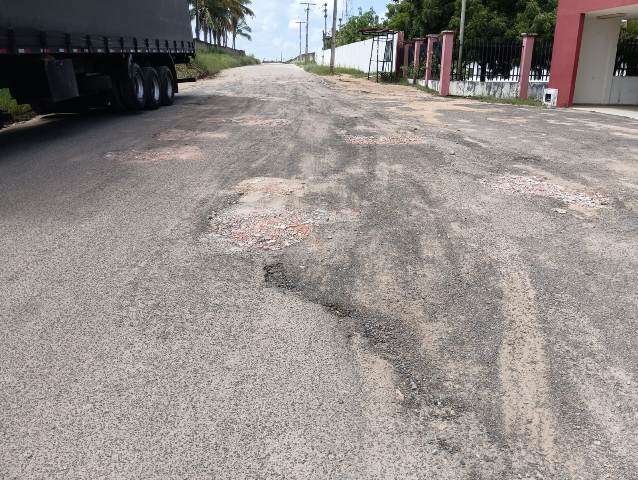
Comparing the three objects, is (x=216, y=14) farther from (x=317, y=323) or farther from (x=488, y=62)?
(x=317, y=323)

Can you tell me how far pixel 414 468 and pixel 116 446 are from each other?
1320mm

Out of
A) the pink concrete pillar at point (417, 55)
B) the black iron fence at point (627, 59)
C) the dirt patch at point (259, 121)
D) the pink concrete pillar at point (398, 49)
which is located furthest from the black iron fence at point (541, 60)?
the dirt patch at point (259, 121)

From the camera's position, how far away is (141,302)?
385 centimetres

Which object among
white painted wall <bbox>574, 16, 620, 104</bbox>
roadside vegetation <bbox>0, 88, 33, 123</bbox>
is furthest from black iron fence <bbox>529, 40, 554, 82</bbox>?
roadside vegetation <bbox>0, 88, 33, 123</bbox>

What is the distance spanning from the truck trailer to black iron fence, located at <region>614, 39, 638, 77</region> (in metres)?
15.0

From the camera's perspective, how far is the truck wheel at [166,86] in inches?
643

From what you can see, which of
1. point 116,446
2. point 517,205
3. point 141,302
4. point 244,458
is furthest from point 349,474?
point 517,205

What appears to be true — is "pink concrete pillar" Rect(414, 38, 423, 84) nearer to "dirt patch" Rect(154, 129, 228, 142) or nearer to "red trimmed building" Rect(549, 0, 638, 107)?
"red trimmed building" Rect(549, 0, 638, 107)

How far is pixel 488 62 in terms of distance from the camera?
22.8m

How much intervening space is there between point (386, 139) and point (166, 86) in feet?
28.6

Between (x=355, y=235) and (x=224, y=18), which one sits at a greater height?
(x=224, y=18)

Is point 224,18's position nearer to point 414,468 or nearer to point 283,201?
point 283,201

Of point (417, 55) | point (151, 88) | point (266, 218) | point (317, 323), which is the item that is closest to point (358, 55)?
point (417, 55)

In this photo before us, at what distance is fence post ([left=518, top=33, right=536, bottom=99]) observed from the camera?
20.7 meters
